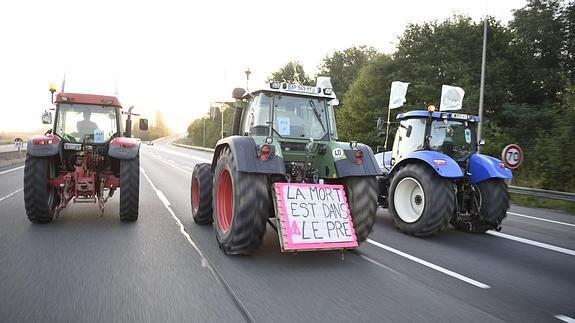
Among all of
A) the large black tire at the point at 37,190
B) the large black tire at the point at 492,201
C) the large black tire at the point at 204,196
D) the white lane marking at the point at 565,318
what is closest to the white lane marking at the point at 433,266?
the white lane marking at the point at 565,318

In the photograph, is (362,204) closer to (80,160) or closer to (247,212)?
(247,212)

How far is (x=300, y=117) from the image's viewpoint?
244 inches

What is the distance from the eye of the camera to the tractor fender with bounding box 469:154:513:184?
7.04 m

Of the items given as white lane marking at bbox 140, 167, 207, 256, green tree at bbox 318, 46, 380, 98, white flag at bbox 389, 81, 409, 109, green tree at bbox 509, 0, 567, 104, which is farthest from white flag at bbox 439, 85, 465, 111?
green tree at bbox 318, 46, 380, 98

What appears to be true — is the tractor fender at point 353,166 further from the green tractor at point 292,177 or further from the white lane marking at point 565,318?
the white lane marking at point 565,318

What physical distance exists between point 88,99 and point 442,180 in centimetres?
651

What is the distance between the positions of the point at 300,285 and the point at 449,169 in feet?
11.9

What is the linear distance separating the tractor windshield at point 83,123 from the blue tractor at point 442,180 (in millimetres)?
5345

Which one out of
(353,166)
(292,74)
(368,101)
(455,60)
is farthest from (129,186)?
(292,74)

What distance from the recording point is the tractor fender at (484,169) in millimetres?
7035

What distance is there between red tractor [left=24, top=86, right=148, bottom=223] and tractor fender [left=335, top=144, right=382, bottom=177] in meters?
3.55

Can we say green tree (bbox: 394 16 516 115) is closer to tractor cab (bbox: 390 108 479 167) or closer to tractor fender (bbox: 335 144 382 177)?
tractor cab (bbox: 390 108 479 167)

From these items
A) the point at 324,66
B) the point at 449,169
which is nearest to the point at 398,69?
the point at 324,66

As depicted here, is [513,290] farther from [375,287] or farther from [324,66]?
[324,66]
